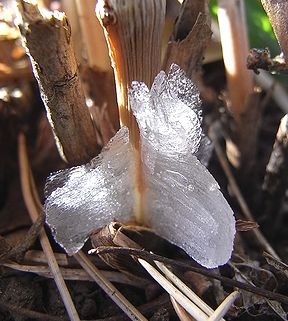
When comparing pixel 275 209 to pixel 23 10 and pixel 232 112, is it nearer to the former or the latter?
pixel 232 112

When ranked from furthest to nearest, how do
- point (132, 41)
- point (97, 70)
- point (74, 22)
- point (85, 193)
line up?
point (74, 22) < point (97, 70) < point (85, 193) < point (132, 41)

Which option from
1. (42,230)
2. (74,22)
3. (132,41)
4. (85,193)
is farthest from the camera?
(74,22)

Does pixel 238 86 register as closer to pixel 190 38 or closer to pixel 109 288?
pixel 190 38

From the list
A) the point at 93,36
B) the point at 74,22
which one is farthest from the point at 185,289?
the point at 74,22

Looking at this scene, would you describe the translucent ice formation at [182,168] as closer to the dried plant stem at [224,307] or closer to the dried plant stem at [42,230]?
the dried plant stem at [224,307]

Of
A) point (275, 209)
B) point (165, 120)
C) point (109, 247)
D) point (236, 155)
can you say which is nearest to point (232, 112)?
point (236, 155)

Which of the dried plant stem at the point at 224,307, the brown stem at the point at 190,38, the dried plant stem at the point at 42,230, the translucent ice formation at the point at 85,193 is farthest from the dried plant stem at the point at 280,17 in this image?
the dried plant stem at the point at 42,230
